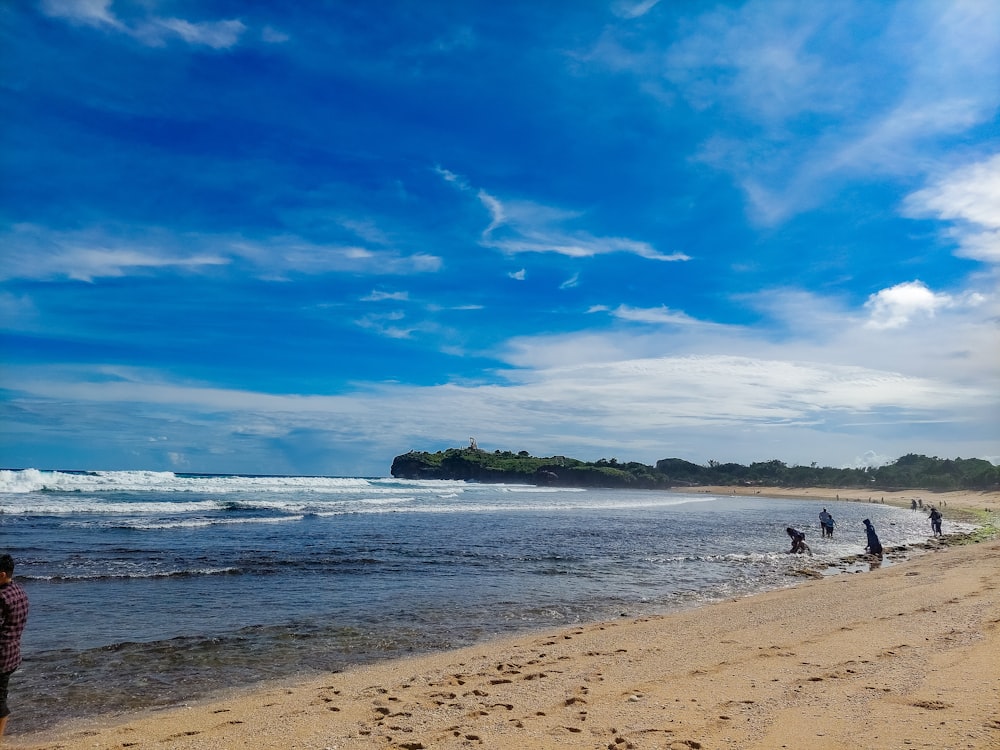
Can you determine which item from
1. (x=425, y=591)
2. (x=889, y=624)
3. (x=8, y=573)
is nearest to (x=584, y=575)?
(x=425, y=591)

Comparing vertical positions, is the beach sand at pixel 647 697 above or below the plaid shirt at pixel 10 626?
below

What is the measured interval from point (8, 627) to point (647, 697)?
19.9ft

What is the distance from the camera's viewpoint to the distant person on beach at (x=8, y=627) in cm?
515

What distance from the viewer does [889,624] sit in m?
9.42

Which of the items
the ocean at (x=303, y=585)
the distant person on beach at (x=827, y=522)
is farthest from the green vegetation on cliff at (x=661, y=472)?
the ocean at (x=303, y=585)

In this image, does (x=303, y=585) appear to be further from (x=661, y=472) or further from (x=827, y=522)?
(x=661, y=472)

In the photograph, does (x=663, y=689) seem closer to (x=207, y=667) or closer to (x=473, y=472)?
(x=207, y=667)

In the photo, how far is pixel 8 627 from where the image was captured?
16.9ft

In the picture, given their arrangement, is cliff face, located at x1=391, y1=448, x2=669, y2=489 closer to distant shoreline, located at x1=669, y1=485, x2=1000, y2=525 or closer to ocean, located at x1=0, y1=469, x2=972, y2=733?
distant shoreline, located at x1=669, y1=485, x2=1000, y2=525

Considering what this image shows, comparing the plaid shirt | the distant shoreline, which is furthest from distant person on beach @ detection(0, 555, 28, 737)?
the distant shoreline

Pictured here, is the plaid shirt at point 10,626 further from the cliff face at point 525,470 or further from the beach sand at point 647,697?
the cliff face at point 525,470

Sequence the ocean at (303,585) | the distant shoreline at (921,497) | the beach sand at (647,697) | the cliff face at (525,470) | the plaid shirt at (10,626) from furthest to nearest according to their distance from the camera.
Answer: the cliff face at (525,470) < the distant shoreline at (921,497) < the ocean at (303,585) < the beach sand at (647,697) < the plaid shirt at (10,626)

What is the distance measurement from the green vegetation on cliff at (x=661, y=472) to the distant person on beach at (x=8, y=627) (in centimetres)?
9843

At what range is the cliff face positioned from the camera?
128 m
